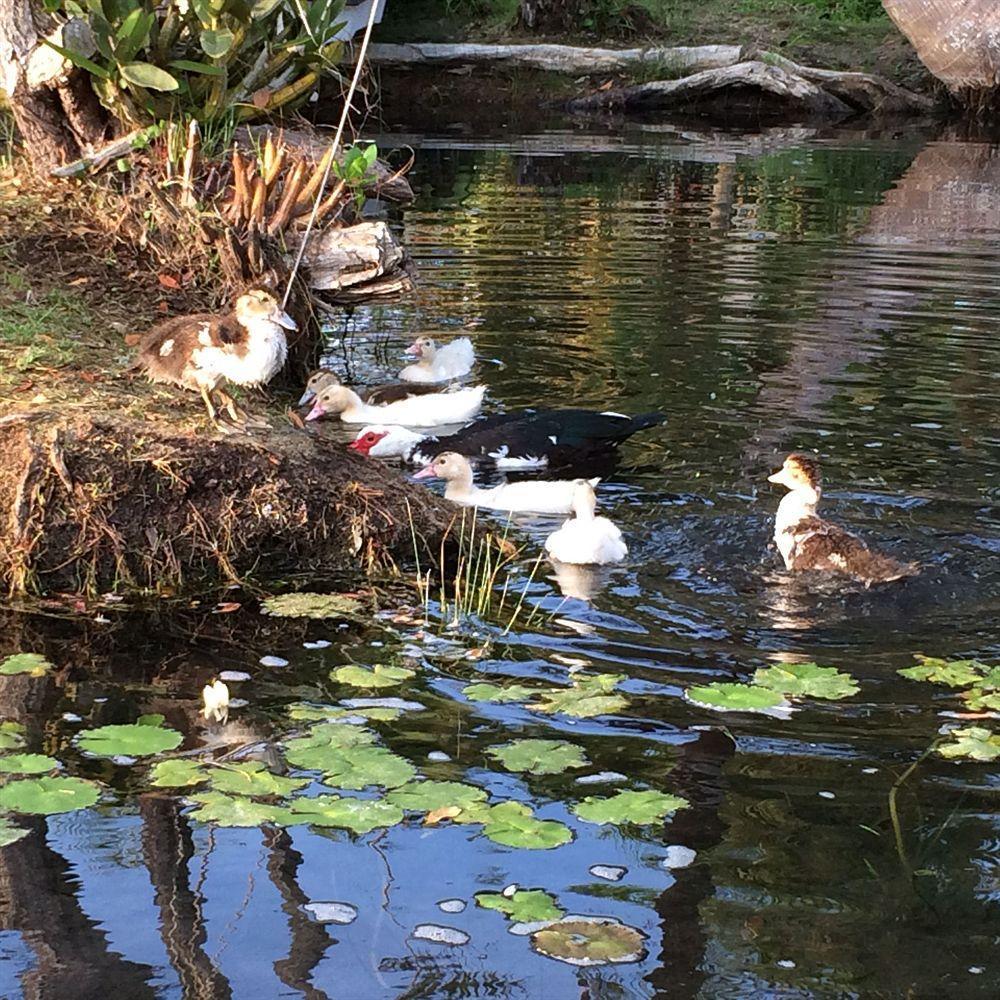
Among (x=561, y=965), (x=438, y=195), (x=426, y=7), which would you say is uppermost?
(x=426, y=7)

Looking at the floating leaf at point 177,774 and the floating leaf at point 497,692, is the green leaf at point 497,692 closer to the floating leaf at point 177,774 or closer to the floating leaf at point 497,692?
the floating leaf at point 497,692

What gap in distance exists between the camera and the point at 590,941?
13.3 feet

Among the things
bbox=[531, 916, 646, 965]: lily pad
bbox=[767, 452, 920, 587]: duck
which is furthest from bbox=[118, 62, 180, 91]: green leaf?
bbox=[531, 916, 646, 965]: lily pad

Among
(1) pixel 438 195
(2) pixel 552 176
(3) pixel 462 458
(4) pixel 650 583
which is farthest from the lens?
(2) pixel 552 176

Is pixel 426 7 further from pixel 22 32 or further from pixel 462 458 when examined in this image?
pixel 462 458

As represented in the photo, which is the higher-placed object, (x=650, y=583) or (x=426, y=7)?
(x=426, y=7)

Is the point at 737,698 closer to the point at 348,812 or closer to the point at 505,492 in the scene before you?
the point at 348,812

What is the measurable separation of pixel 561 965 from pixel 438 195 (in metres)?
16.0

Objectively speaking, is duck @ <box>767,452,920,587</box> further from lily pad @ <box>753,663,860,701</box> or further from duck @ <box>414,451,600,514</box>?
duck @ <box>414,451,600,514</box>

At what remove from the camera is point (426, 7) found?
3130 centimetres

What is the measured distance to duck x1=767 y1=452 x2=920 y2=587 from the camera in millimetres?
6707

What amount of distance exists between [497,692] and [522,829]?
3.44 ft

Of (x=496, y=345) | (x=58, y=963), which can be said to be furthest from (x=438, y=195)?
(x=58, y=963)

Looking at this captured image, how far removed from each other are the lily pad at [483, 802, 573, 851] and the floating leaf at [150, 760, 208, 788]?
0.93 meters
